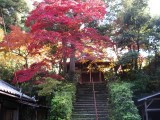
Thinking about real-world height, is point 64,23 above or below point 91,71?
above

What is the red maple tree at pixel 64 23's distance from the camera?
19.0 m

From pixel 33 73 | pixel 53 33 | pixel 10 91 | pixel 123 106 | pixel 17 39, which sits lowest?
pixel 123 106

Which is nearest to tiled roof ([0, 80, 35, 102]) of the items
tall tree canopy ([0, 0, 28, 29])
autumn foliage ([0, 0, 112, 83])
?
autumn foliage ([0, 0, 112, 83])

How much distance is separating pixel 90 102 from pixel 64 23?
20.2 feet

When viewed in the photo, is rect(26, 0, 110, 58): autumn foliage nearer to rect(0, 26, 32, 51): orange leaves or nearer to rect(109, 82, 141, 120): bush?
rect(0, 26, 32, 51): orange leaves

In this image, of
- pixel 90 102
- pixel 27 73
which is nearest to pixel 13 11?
pixel 27 73

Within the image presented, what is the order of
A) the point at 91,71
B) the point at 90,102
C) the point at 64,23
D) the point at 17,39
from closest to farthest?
the point at 90,102 < the point at 17,39 < the point at 64,23 < the point at 91,71

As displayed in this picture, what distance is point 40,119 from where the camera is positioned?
703 inches

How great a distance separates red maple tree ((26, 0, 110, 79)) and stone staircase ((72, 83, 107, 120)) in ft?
11.1

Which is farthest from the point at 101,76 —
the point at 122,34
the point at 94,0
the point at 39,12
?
the point at 39,12

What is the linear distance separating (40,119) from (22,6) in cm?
1264

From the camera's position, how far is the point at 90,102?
64.0ft

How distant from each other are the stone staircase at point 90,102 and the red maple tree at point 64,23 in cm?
338

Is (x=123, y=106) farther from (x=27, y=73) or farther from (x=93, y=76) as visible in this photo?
(x=93, y=76)
